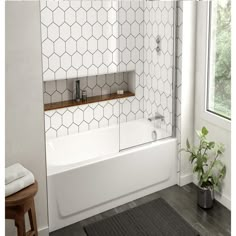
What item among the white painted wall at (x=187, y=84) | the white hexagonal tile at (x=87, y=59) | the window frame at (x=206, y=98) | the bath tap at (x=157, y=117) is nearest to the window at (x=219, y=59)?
the window frame at (x=206, y=98)

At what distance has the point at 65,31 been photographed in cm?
354

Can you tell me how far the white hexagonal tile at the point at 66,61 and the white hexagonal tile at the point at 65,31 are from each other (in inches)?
Result: 6.6

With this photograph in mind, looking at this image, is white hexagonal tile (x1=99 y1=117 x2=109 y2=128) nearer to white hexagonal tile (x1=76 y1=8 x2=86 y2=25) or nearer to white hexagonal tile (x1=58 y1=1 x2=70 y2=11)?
white hexagonal tile (x1=76 y1=8 x2=86 y2=25)

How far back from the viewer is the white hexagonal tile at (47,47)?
3449 mm

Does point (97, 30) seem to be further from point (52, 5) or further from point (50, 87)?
point (50, 87)

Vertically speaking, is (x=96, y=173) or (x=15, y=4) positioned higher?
(x=15, y=4)

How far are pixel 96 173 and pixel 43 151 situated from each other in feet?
1.89

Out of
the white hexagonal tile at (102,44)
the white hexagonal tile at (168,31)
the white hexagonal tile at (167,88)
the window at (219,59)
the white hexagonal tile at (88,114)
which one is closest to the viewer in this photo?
the window at (219,59)

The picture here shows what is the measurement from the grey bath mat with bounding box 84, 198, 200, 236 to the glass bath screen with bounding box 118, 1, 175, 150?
614 mm

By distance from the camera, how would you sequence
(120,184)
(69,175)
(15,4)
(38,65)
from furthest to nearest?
(120,184), (69,175), (38,65), (15,4)

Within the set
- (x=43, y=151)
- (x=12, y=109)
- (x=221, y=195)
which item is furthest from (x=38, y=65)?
(x=221, y=195)

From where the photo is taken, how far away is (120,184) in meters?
3.23

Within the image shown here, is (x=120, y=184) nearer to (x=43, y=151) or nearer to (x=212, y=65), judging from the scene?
(x=43, y=151)

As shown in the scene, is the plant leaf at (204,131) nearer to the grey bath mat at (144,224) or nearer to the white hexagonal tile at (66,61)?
the grey bath mat at (144,224)
